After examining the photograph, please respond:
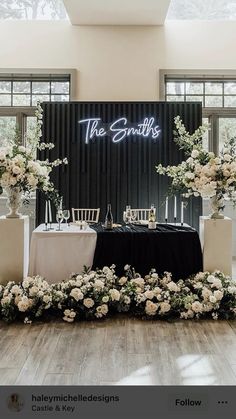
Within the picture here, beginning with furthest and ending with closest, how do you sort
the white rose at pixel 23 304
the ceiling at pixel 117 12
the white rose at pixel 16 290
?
the ceiling at pixel 117 12 → the white rose at pixel 16 290 → the white rose at pixel 23 304

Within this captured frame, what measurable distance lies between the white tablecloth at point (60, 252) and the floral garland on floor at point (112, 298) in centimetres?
16

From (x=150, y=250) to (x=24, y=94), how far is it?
4311 millimetres

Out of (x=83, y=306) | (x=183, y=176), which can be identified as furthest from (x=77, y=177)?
(x=83, y=306)

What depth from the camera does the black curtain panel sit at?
23.0ft

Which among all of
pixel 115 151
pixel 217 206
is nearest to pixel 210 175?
pixel 217 206

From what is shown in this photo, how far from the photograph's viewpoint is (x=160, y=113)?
23.0 feet

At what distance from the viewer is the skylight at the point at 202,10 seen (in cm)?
649

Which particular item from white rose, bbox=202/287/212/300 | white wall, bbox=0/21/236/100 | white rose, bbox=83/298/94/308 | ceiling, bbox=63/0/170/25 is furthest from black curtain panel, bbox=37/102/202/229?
white rose, bbox=83/298/94/308

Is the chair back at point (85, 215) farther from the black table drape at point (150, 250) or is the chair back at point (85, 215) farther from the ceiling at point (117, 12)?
the ceiling at point (117, 12)

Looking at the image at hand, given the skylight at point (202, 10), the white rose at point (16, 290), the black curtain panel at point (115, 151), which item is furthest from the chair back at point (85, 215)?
the skylight at point (202, 10)

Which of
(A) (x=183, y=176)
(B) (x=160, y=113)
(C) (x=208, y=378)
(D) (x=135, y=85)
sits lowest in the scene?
(C) (x=208, y=378)

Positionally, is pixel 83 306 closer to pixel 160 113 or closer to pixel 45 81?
pixel 160 113

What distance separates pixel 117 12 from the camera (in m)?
6.55
